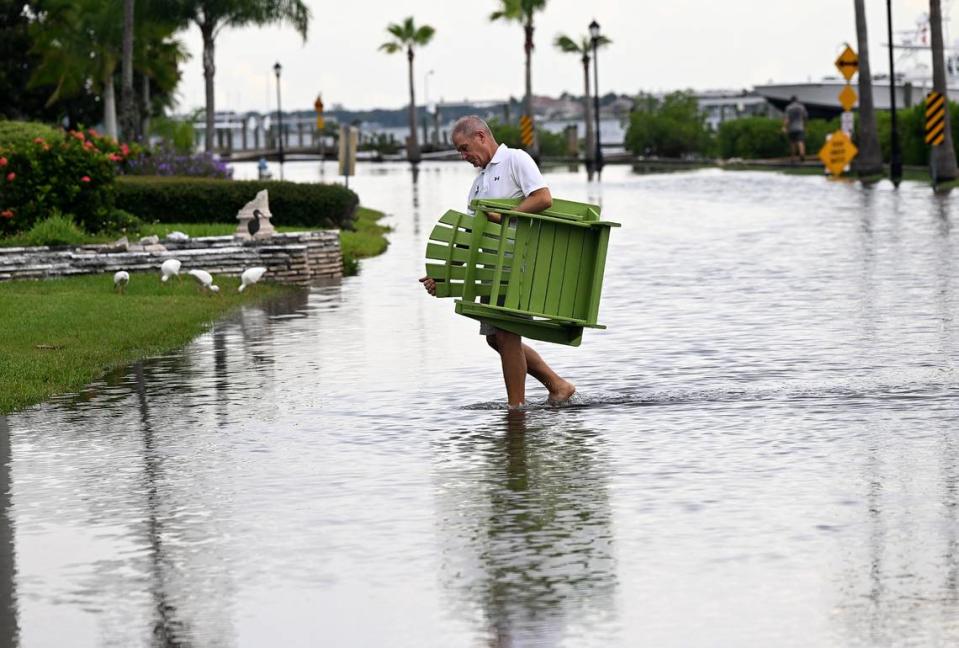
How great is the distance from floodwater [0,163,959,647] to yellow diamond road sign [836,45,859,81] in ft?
149

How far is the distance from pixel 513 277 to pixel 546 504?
2.79 metres

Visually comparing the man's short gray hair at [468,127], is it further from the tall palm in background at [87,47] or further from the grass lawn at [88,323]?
the tall palm in background at [87,47]

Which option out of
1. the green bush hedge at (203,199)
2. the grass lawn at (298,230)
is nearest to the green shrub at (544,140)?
the grass lawn at (298,230)

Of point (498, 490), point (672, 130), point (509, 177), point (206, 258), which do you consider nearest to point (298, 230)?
point (206, 258)

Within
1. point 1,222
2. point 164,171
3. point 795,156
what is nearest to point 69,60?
point 795,156

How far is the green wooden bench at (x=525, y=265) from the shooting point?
11461mm

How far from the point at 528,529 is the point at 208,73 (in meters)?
58.2

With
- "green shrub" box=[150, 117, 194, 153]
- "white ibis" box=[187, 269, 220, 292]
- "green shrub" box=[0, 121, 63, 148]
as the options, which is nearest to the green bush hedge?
"green shrub" box=[0, 121, 63, 148]

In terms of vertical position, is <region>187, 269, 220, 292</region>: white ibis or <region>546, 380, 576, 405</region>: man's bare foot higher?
<region>187, 269, 220, 292</region>: white ibis

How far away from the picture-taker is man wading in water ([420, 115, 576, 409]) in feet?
37.4

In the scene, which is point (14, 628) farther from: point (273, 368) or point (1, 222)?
point (1, 222)

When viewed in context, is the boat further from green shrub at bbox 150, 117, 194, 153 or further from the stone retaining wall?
the stone retaining wall

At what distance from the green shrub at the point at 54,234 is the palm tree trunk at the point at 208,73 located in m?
36.6

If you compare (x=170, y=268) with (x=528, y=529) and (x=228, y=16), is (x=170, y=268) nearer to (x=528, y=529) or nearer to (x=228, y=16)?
(x=528, y=529)
